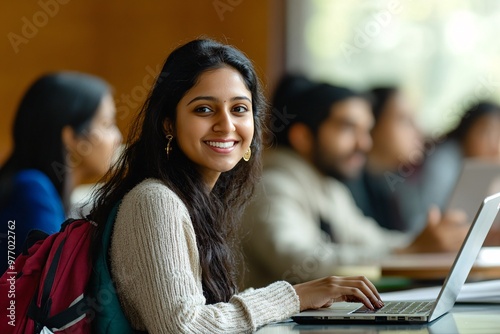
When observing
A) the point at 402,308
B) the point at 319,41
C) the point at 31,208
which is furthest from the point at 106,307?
the point at 319,41

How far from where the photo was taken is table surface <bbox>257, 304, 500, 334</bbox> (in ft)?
5.25

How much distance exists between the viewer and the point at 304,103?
4406mm

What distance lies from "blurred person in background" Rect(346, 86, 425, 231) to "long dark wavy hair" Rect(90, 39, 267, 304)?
12.8ft

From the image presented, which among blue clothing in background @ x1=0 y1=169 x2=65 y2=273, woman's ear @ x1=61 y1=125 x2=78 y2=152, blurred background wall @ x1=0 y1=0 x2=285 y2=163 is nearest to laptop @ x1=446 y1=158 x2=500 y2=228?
woman's ear @ x1=61 y1=125 x2=78 y2=152

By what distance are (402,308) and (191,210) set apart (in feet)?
1.41

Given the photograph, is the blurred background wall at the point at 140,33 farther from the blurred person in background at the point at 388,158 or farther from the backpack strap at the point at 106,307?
the backpack strap at the point at 106,307

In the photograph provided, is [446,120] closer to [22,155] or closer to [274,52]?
[274,52]

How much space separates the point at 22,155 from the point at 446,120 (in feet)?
12.0

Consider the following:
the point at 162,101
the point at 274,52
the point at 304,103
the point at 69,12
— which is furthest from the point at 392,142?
the point at 162,101

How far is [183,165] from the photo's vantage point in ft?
6.27

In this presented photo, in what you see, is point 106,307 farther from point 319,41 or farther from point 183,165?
point 319,41

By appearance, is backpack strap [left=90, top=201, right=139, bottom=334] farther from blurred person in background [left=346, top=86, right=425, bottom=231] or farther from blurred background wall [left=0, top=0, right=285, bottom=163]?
blurred person in background [left=346, top=86, right=425, bottom=231]

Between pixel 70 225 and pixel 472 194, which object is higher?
pixel 472 194

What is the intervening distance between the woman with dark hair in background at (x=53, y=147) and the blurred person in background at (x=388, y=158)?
256 cm
